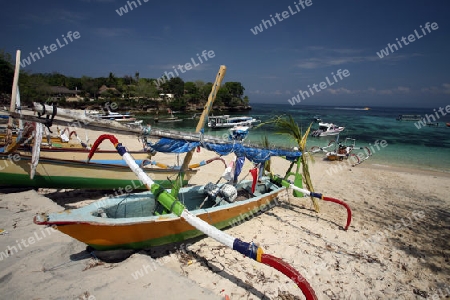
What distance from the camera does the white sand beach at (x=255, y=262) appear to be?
3615 millimetres

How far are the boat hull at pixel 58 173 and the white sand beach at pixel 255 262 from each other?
1.55ft

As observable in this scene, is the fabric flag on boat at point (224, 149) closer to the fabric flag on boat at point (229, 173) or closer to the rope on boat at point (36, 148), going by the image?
the fabric flag on boat at point (229, 173)

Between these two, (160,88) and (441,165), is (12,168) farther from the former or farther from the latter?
(160,88)

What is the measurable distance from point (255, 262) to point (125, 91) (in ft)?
201

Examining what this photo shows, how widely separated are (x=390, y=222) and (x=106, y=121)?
29.8 ft

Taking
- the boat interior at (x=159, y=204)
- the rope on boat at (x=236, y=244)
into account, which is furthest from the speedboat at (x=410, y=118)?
the rope on boat at (x=236, y=244)

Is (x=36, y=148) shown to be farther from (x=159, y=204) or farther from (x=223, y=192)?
(x=223, y=192)

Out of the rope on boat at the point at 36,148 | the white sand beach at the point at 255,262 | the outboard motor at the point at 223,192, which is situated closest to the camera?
the white sand beach at the point at 255,262

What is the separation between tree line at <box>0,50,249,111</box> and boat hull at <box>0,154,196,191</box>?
3539 cm

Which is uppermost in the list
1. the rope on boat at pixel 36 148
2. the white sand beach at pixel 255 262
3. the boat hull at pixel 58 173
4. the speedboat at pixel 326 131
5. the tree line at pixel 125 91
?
the tree line at pixel 125 91

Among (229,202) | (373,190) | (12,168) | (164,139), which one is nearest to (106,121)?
(164,139)

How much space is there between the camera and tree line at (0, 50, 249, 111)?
120 feet

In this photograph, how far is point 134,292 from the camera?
345 cm

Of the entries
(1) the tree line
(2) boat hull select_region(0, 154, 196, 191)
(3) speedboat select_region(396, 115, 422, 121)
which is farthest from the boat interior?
(3) speedboat select_region(396, 115, 422, 121)
